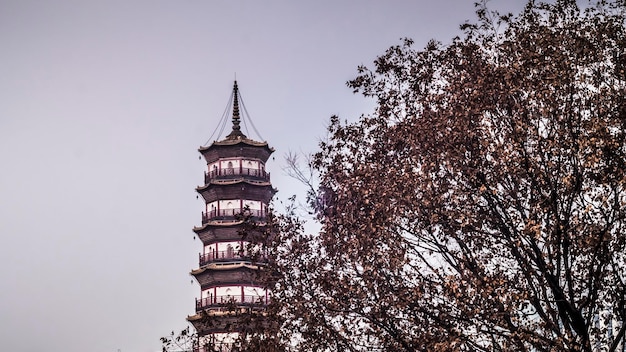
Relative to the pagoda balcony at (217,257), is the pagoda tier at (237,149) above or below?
above

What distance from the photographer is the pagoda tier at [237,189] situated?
5950 centimetres

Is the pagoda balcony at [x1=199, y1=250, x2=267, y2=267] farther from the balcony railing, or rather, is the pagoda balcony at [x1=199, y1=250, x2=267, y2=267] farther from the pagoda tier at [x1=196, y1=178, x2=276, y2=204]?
the pagoda tier at [x1=196, y1=178, x2=276, y2=204]

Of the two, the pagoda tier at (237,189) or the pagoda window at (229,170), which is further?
the pagoda window at (229,170)

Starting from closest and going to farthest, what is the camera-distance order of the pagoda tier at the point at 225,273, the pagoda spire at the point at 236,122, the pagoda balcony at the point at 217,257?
the pagoda tier at the point at 225,273 < the pagoda balcony at the point at 217,257 < the pagoda spire at the point at 236,122

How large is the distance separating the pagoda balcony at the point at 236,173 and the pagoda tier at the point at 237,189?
0.67m


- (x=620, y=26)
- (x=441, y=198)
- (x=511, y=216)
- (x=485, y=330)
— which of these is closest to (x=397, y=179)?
(x=441, y=198)

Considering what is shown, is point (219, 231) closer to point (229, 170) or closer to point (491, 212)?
point (229, 170)

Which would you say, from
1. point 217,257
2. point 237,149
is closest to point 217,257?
point 217,257

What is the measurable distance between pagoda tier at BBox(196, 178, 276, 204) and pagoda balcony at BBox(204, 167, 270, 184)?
671mm

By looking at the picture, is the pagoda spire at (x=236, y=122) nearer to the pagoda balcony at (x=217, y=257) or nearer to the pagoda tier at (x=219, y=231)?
the pagoda tier at (x=219, y=231)

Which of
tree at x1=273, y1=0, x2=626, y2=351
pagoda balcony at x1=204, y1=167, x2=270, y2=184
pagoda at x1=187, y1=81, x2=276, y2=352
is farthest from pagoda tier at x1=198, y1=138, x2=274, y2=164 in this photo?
tree at x1=273, y1=0, x2=626, y2=351

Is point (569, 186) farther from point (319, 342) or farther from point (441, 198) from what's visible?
point (319, 342)

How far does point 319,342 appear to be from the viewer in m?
14.8

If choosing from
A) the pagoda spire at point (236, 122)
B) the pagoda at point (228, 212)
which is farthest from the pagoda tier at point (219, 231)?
the pagoda spire at point (236, 122)
